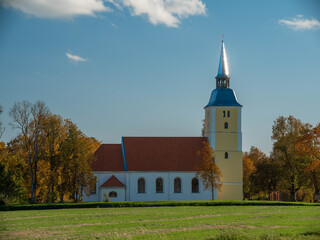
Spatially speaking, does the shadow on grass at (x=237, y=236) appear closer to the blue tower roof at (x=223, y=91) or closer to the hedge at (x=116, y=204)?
the hedge at (x=116, y=204)

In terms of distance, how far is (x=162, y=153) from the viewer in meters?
62.9

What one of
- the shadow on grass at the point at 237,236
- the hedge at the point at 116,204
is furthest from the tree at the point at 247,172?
the shadow on grass at the point at 237,236

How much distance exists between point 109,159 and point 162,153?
698cm

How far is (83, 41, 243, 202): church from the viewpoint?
60.0 metres

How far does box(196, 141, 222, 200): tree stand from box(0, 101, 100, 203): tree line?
13280 mm

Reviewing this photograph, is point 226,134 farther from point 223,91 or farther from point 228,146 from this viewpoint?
point 223,91

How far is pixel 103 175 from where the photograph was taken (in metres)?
59.7

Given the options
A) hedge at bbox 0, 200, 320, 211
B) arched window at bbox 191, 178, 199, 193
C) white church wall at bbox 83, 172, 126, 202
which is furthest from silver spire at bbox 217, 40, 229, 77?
hedge at bbox 0, 200, 320, 211

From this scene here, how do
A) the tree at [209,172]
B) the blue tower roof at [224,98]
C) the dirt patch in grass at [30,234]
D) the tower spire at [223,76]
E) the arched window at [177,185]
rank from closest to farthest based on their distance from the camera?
the dirt patch in grass at [30,234] < the tree at [209,172] < the arched window at [177,185] < the blue tower roof at [224,98] < the tower spire at [223,76]

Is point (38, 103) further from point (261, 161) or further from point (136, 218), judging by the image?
point (261, 161)

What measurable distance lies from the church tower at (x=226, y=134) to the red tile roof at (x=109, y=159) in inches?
475

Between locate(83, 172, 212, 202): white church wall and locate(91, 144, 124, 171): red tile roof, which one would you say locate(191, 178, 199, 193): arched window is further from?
locate(91, 144, 124, 171): red tile roof

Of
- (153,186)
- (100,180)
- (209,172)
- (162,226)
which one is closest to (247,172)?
(209,172)

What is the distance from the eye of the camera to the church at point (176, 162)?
197 ft
